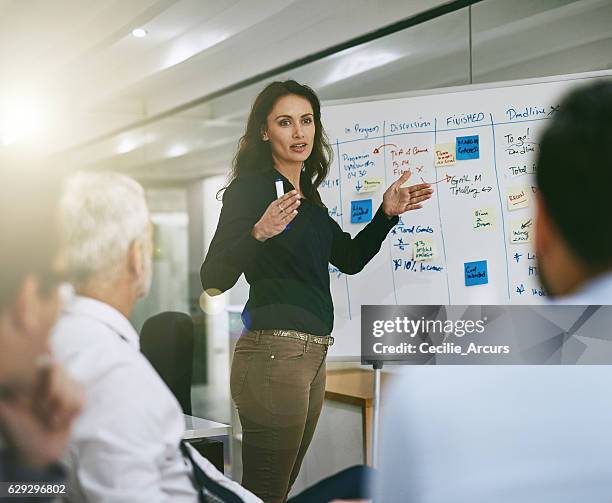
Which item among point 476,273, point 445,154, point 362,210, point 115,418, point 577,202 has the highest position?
point 445,154

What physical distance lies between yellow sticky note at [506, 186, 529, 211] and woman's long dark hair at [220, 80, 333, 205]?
24.6 inches

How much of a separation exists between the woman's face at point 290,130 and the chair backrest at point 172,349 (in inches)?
24.8

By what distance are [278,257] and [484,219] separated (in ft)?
2.33

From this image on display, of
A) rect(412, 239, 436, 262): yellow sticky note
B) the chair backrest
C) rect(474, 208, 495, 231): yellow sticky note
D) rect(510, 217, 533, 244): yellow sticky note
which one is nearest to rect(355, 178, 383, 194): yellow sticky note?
rect(412, 239, 436, 262): yellow sticky note

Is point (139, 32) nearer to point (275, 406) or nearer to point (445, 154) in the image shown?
point (445, 154)

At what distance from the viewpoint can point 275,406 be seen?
2363 millimetres

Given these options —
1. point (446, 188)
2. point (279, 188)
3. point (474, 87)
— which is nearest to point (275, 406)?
point (279, 188)

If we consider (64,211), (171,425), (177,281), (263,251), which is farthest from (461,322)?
(64,211)

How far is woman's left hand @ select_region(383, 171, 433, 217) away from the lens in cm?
251

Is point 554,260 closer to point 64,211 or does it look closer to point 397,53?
point 64,211

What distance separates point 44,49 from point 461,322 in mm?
1567

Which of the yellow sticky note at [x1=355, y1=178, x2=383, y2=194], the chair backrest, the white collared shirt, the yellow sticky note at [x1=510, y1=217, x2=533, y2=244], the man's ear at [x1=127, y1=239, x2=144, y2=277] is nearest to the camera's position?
the white collared shirt

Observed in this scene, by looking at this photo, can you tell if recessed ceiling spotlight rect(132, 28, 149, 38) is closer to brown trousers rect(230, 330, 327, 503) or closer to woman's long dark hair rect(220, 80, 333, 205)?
woman's long dark hair rect(220, 80, 333, 205)

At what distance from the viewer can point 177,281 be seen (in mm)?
2475
